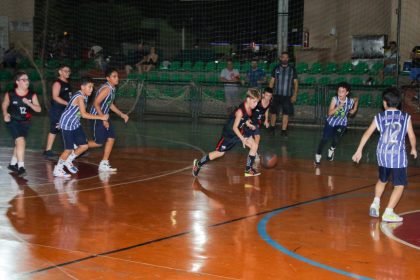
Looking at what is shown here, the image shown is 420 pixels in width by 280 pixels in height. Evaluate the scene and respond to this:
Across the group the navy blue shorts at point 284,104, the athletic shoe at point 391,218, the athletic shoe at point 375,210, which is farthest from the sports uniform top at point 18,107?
the navy blue shorts at point 284,104

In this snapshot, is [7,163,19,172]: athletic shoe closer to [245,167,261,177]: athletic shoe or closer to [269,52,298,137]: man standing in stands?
[245,167,261,177]: athletic shoe

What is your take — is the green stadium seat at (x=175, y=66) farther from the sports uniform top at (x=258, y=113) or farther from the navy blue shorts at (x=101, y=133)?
the navy blue shorts at (x=101, y=133)

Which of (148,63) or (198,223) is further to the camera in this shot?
(148,63)

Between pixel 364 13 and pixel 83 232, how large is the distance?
21.2 meters

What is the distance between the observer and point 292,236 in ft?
27.0

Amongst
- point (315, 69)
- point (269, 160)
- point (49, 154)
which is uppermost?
point (315, 69)

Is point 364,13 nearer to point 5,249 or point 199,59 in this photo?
point 199,59

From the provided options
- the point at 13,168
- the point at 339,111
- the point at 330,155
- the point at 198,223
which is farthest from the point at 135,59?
the point at 198,223

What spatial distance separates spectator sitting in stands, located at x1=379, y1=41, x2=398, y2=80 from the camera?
22984mm

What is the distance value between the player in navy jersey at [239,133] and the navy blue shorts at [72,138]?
6.88 feet

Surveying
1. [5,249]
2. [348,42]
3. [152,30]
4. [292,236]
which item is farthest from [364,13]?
[5,249]

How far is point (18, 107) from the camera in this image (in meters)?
12.3

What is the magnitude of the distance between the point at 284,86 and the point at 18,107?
8.95 meters

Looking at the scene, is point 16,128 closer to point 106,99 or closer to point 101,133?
point 101,133
